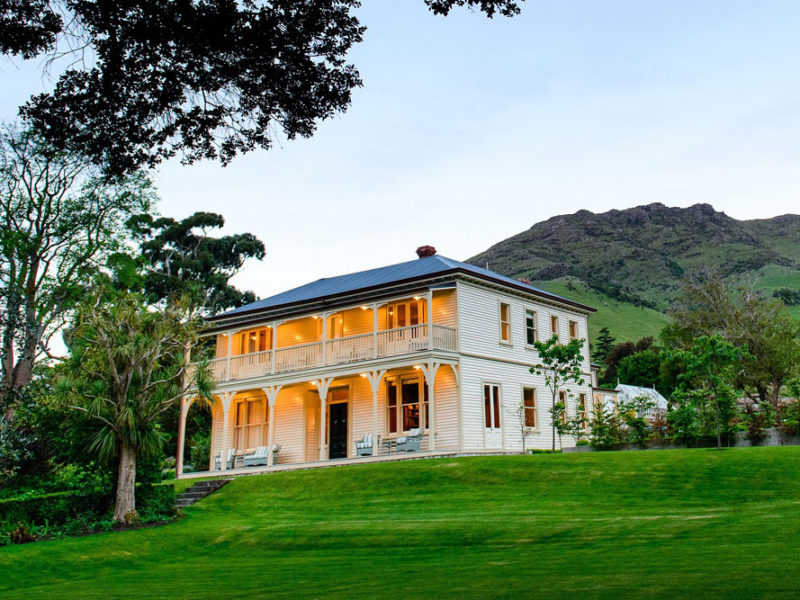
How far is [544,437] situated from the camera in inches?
1137

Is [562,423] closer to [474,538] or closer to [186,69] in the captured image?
[474,538]

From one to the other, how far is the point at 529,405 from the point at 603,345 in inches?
3144

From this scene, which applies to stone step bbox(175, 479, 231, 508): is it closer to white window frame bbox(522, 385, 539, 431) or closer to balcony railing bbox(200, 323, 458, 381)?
balcony railing bbox(200, 323, 458, 381)

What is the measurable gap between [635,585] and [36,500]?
1591cm

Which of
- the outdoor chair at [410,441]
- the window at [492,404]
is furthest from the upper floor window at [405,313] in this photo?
the outdoor chair at [410,441]

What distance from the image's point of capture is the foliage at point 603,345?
102062mm

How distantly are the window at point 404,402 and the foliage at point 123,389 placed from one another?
30.4 ft

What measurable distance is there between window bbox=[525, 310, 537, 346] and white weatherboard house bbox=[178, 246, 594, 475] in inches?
2.2

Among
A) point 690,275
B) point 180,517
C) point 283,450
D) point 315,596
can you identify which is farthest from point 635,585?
point 690,275

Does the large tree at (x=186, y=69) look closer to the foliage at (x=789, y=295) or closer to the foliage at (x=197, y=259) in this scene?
the foliage at (x=197, y=259)

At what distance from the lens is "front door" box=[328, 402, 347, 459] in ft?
97.1

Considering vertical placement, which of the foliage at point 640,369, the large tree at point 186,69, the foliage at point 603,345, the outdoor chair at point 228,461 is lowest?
the outdoor chair at point 228,461

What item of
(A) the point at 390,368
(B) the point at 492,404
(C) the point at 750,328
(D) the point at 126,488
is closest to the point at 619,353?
(C) the point at 750,328

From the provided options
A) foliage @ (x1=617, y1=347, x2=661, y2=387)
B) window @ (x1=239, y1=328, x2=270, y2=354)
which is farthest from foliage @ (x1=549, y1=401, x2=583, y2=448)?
foliage @ (x1=617, y1=347, x2=661, y2=387)
